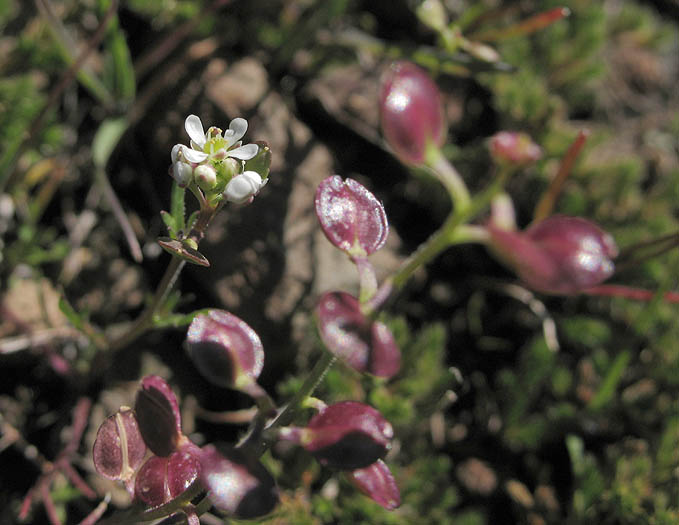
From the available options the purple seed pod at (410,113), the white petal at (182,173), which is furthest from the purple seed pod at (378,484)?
the purple seed pod at (410,113)

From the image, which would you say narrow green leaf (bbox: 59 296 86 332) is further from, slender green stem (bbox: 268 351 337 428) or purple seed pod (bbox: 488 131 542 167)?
purple seed pod (bbox: 488 131 542 167)

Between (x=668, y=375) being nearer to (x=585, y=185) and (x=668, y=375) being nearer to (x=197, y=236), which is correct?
(x=585, y=185)

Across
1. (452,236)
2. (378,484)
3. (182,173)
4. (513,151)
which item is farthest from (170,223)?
(513,151)

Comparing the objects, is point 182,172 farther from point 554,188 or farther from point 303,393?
point 554,188

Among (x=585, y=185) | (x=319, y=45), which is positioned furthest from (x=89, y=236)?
(x=585, y=185)

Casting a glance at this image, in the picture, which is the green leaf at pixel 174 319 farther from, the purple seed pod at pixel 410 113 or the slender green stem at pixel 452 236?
the purple seed pod at pixel 410 113

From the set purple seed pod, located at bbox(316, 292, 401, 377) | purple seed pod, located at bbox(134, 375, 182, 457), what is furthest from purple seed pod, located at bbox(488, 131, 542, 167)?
purple seed pod, located at bbox(134, 375, 182, 457)
